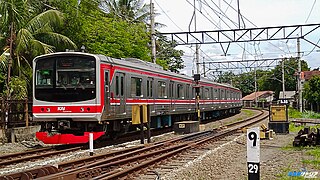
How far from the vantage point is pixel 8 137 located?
16891mm

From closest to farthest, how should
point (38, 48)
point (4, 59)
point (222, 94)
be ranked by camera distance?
1. point (4, 59)
2. point (38, 48)
3. point (222, 94)

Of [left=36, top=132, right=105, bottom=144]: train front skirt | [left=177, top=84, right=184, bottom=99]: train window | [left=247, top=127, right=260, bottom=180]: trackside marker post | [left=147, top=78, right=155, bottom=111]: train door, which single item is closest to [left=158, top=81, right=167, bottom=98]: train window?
[left=147, top=78, right=155, bottom=111]: train door

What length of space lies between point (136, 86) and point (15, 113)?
4693 millimetres

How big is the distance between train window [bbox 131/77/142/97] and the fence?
429 centimetres

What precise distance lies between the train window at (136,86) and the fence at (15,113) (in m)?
4.29

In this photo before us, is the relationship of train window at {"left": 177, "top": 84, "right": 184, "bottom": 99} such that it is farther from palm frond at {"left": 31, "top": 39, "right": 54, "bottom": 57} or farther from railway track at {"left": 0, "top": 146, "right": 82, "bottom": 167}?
railway track at {"left": 0, "top": 146, "right": 82, "bottom": 167}

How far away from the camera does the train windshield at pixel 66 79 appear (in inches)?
571

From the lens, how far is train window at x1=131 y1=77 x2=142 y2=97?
17191 millimetres

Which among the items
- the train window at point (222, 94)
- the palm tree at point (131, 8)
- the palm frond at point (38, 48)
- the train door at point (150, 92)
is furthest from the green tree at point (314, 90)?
the palm frond at point (38, 48)

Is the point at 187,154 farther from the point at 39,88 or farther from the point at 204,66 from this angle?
the point at 204,66

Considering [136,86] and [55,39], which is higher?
[55,39]

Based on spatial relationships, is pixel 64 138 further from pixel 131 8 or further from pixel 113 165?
pixel 131 8

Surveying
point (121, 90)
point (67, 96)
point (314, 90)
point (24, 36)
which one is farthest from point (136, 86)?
point (314, 90)

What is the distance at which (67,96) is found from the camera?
573 inches
